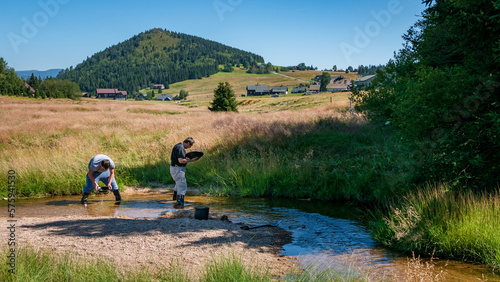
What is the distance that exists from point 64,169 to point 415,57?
17469mm

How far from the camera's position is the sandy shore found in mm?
6625

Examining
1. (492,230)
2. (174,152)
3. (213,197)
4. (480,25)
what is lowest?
(213,197)

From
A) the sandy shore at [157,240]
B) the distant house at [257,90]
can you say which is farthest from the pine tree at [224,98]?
the distant house at [257,90]

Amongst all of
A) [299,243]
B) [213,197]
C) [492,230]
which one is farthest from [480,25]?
[213,197]

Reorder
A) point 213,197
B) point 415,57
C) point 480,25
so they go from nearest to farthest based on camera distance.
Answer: point 480,25 < point 213,197 < point 415,57

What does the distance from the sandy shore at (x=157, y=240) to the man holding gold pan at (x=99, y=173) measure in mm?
2293

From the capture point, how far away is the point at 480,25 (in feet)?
27.5

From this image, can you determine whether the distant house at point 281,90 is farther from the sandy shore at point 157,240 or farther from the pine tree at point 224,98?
the sandy shore at point 157,240

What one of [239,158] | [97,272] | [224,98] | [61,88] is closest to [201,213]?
[97,272]

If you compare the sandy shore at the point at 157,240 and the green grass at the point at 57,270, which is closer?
the green grass at the point at 57,270

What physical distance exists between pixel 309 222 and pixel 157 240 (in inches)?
174

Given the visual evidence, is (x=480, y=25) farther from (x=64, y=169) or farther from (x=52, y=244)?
(x=64, y=169)

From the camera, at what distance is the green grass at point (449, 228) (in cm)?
712

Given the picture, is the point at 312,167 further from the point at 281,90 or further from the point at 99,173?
the point at 281,90
